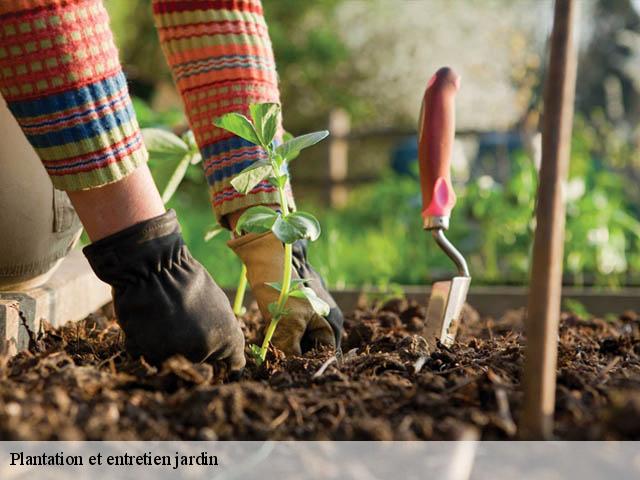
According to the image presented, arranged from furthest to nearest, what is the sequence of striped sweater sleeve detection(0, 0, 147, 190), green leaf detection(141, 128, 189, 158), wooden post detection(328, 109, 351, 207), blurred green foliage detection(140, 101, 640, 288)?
wooden post detection(328, 109, 351, 207), blurred green foliage detection(140, 101, 640, 288), green leaf detection(141, 128, 189, 158), striped sweater sleeve detection(0, 0, 147, 190)

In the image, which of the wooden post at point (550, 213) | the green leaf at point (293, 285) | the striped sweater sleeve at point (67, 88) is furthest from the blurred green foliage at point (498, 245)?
the wooden post at point (550, 213)

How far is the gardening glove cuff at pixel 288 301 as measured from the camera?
48.1 inches

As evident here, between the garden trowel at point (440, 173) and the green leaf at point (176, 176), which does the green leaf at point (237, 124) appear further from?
the green leaf at point (176, 176)

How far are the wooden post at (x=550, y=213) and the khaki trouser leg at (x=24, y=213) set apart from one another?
99 centimetres

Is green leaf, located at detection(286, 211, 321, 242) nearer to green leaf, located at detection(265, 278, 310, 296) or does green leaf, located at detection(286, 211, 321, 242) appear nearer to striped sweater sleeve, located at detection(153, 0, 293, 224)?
green leaf, located at detection(265, 278, 310, 296)

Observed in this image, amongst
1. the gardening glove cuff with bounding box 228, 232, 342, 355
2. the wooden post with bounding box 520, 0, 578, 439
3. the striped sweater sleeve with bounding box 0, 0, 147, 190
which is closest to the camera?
the wooden post with bounding box 520, 0, 578, 439

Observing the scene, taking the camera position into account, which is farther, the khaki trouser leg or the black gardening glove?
the khaki trouser leg

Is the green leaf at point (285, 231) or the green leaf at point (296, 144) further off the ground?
the green leaf at point (296, 144)

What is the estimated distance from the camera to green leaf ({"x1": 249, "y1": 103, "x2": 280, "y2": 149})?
1.08 meters

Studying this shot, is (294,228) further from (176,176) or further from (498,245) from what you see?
(498,245)

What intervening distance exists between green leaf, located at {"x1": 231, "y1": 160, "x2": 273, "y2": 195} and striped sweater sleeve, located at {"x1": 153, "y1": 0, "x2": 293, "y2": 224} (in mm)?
219

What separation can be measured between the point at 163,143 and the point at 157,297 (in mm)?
558

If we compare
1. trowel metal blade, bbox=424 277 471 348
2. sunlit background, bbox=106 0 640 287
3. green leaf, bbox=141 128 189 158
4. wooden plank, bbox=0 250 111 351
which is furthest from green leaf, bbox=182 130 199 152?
sunlit background, bbox=106 0 640 287

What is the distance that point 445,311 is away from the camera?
1.32 metres
